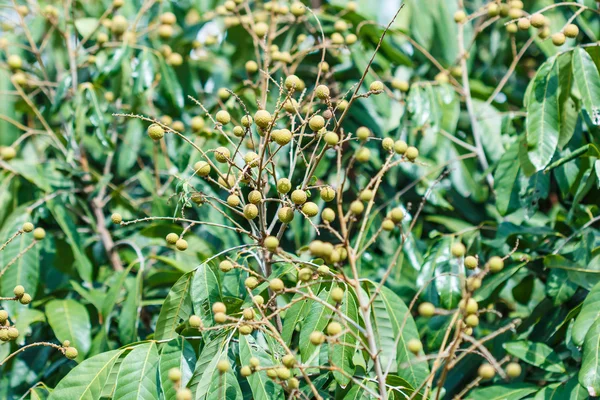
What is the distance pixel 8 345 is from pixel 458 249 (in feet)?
4.03

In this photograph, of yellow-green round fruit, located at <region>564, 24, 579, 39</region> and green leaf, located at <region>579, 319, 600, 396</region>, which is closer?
green leaf, located at <region>579, 319, 600, 396</region>

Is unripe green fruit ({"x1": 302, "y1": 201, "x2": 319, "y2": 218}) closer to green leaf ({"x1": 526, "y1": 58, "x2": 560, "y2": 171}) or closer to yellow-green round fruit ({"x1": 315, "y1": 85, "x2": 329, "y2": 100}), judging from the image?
yellow-green round fruit ({"x1": 315, "y1": 85, "x2": 329, "y2": 100})

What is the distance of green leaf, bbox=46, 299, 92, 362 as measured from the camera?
1.76 metres

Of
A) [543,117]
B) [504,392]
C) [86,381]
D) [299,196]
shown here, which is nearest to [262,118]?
[299,196]

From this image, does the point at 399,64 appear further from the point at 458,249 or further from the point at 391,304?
the point at 458,249

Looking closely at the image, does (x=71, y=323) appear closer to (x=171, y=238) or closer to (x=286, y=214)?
(x=171, y=238)

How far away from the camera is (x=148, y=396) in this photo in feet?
4.22

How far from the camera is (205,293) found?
139cm

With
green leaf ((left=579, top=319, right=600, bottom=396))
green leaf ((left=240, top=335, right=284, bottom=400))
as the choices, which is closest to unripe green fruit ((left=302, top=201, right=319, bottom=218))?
green leaf ((left=240, top=335, right=284, bottom=400))

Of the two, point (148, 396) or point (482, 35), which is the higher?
point (482, 35)

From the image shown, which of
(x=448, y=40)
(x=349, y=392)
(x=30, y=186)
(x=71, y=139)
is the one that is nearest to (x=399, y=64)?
(x=448, y=40)

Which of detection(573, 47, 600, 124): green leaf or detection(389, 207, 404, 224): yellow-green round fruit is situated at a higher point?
detection(573, 47, 600, 124): green leaf

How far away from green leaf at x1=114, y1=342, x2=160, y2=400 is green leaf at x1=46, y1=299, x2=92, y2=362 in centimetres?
45

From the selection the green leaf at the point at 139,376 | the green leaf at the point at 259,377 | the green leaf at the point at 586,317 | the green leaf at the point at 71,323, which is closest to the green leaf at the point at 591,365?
the green leaf at the point at 586,317
